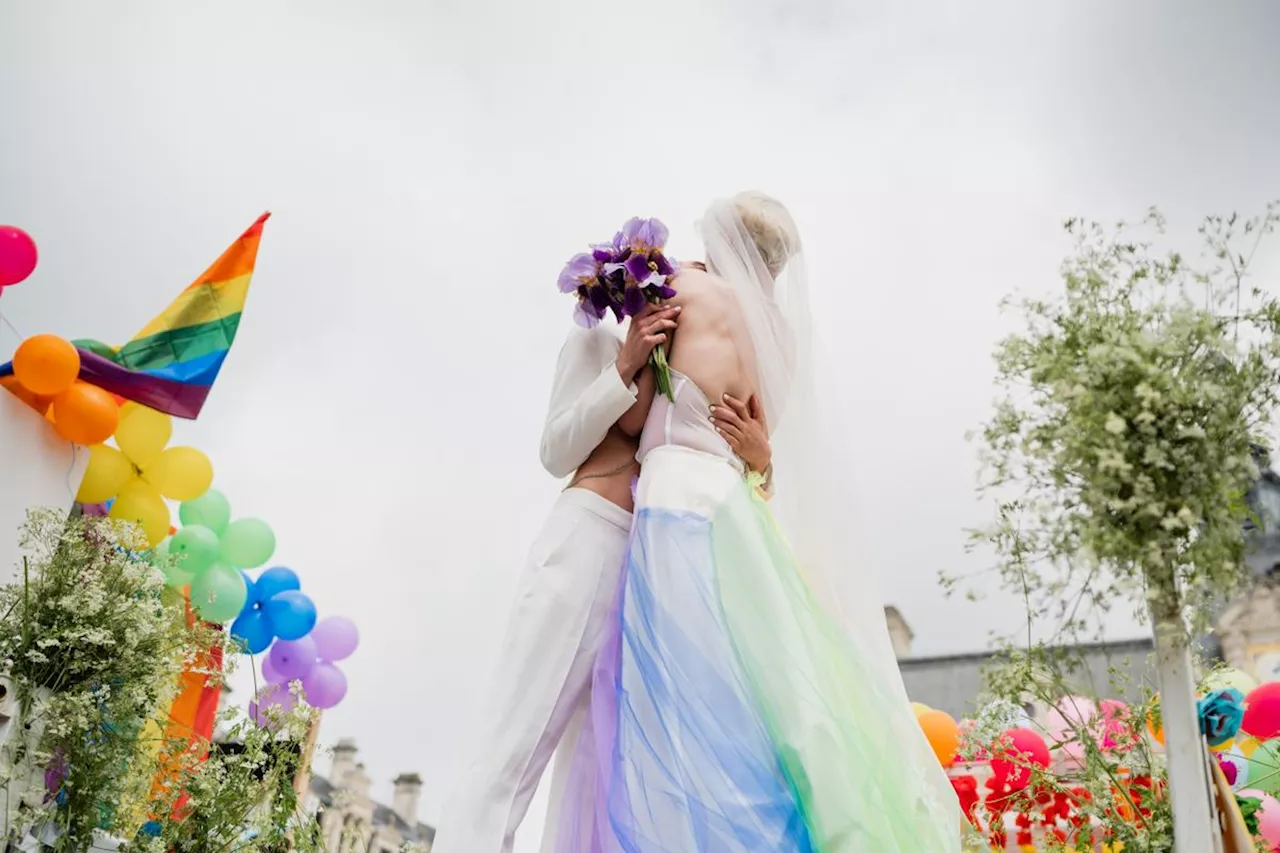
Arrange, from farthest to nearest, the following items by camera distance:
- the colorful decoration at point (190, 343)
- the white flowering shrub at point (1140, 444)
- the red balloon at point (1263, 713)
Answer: the colorful decoration at point (190, 343), the red balloon at point (1263, 713), the white flowering shrub at point (1140, 444)

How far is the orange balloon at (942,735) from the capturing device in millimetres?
5098

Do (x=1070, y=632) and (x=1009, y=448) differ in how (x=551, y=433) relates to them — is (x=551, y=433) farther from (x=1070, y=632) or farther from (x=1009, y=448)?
(x=1070, y=632)

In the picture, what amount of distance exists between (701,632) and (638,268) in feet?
3.32

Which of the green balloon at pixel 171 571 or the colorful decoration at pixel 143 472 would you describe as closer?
the green balloon at pixel 171 571

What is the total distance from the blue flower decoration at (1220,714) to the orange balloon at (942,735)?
140 cm

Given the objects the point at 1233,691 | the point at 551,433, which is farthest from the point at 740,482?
the point at 1233,691

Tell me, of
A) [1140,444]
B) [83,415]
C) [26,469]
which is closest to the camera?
[1140,444]

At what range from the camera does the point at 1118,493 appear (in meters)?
1.97

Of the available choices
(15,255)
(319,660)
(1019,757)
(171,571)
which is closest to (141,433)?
(171,571)

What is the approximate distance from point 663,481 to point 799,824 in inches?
33.2

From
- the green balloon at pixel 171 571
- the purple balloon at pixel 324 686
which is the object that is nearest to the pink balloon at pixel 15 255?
the green balloon at pixel 171 571

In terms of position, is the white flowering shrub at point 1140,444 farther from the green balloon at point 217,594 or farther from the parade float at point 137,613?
the green balloon at point 217,594

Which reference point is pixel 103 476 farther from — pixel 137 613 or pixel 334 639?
pixel 137 613

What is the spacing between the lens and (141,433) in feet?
19.8
